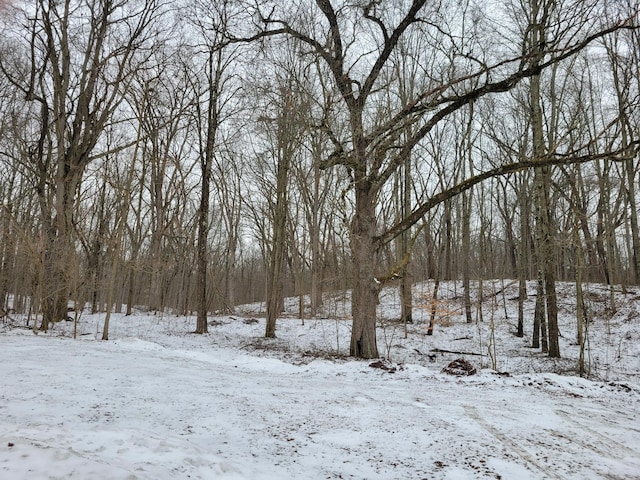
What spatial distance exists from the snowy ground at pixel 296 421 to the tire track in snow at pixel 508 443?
0.02 meters

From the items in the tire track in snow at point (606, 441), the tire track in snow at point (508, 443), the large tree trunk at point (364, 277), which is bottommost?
the tire track in snow at point (606, 441)

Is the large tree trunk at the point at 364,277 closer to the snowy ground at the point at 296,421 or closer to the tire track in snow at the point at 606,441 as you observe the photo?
the snowy ground at the point at 296,421

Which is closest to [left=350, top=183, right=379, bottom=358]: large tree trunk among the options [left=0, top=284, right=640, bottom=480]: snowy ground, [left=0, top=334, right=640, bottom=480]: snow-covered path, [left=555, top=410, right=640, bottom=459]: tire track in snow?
[left=0, top=284, right=640, bottom=480]: snowy ground

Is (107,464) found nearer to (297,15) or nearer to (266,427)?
(266,427)

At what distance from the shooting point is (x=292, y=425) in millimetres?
4020

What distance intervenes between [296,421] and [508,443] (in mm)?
2051

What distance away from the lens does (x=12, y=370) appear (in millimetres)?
5262

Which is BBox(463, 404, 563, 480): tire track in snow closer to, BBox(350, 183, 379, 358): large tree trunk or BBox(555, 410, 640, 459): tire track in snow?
BBox(555, 410, 640, 459): tire track in snow

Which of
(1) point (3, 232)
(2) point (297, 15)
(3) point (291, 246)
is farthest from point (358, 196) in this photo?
(3) point (291, 246)

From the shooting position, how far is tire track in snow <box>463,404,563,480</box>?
10.1 ft

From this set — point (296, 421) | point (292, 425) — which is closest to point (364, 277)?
point (296, 421)

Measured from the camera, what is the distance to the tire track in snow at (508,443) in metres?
3.07

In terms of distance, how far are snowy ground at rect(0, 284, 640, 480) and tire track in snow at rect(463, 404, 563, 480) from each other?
0.02m

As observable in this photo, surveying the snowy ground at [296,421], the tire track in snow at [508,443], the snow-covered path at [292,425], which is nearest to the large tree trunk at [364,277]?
the snowy ground at [296,421]
